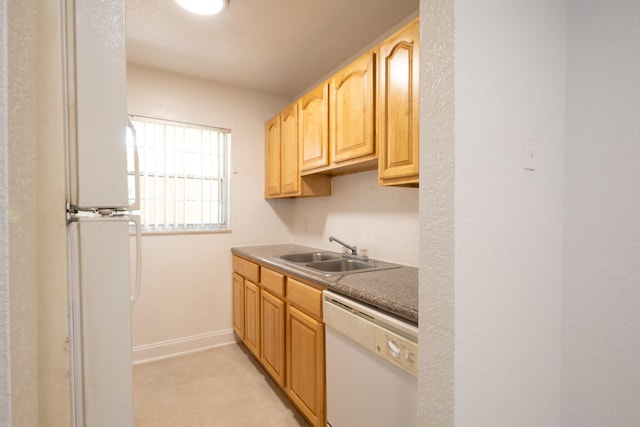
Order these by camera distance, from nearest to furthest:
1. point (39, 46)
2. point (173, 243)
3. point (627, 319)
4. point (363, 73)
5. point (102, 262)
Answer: point (39, 46), point (102, 262), point (627, 319), point (363, 73), point (173, 243)

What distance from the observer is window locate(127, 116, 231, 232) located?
Result: 99.1 inches

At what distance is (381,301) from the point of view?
3.75 feet

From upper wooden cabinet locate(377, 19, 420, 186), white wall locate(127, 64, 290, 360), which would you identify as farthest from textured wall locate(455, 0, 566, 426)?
white wall locate(127, 64, 290, 360)

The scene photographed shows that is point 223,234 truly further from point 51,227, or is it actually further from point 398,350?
point 51,227

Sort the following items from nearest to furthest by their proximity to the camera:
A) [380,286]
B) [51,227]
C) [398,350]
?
[51,227] → [398,350] → [380,286]

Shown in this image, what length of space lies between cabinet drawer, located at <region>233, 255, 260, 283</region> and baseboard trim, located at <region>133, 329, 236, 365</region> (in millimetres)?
671

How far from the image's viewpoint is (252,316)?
2.39 meters

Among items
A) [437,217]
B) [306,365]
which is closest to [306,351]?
[306,365]

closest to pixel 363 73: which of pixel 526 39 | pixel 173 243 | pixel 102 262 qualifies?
pixel 526 39

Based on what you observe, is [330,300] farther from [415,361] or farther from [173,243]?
[173,243]

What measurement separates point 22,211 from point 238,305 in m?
2.55

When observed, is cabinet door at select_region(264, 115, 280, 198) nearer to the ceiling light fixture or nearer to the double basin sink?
the double basin sink

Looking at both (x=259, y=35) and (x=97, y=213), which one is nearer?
(x=97, y=213)

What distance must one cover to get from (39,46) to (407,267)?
1.79 meters
